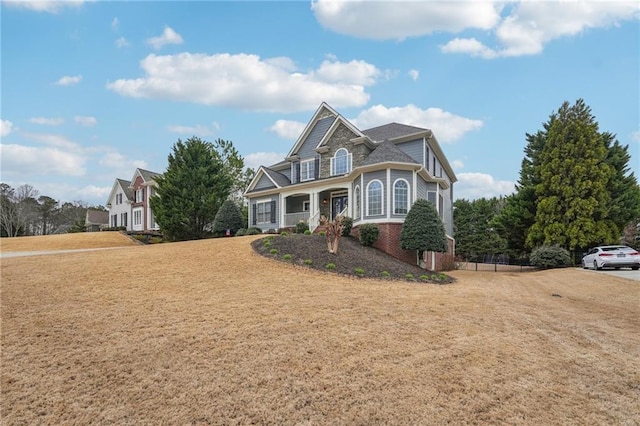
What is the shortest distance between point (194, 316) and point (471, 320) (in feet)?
16.7

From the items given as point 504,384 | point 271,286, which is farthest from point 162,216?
point 504,384

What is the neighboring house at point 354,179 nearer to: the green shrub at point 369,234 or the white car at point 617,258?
the green shrub at point 369,234

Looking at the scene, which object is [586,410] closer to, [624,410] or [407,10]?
[624,410]

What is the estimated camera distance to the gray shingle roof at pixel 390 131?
72.6ft

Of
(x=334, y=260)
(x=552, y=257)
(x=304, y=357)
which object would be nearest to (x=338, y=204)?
(x=334, y=260)

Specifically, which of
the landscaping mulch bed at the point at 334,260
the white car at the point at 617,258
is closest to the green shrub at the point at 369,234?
the landscaping mulch bed at the point at 334,260

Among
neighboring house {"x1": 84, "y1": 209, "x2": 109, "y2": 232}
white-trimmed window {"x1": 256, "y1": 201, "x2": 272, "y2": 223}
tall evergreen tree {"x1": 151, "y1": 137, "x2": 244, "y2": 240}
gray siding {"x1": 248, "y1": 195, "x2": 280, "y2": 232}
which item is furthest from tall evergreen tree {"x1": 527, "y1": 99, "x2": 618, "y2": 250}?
neighboring house {"x1": 84, "y1": 209, "x2": 109, "y2": 232}

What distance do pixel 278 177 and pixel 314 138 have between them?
4214mm

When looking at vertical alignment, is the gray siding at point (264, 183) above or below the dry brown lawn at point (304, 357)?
above

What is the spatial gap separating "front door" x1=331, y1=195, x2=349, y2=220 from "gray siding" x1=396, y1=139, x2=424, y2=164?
5087 millimetres

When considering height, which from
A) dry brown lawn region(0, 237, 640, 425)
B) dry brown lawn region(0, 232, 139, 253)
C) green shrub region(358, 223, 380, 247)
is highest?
green shrub region(358, 223, 380, 247)

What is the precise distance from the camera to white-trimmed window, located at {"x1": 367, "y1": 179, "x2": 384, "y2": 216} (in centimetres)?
1823

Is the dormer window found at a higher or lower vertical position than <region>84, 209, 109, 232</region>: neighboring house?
higher

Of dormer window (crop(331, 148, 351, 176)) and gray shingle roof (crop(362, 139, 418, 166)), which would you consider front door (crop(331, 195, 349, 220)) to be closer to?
dormer window (crop(331, 148, 351, 176))
